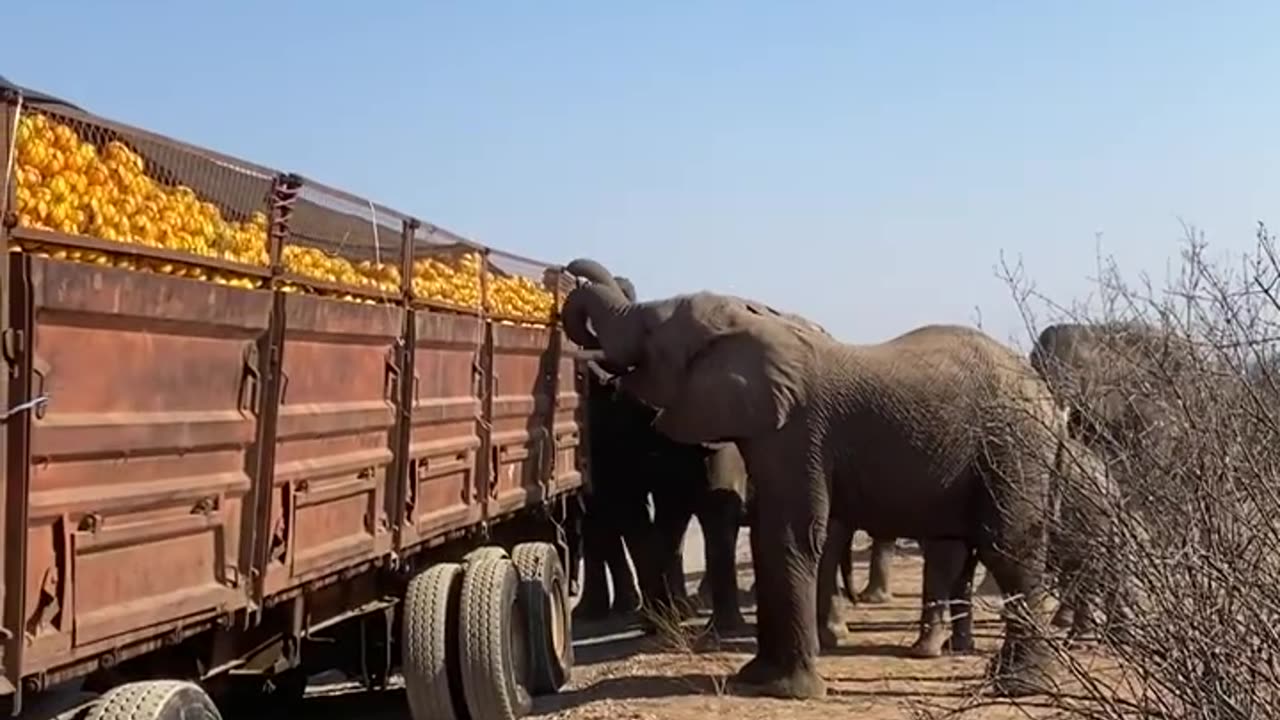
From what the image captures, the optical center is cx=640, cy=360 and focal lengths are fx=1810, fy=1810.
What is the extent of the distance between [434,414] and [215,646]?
255 centimetres

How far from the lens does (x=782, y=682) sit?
11.4m

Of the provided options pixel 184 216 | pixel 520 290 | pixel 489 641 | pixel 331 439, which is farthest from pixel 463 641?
pixel 184 216

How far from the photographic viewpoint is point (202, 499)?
5.65 metres

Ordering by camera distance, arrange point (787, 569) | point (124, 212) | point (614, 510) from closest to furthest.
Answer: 1. point (124, 212)
2. point (787, 569)
3. point (614, 510)

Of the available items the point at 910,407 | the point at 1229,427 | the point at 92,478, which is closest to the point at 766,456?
the point at 910,407

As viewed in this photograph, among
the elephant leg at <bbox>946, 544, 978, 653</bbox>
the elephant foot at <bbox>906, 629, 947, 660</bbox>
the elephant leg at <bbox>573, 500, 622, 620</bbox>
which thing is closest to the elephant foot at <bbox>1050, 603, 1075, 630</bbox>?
the elephant leg at <bbox>946, 544, 978, 653</bbox>

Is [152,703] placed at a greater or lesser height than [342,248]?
lesser

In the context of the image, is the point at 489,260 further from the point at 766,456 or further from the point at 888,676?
the point at 888,676

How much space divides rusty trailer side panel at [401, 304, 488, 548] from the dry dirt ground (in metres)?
1.48

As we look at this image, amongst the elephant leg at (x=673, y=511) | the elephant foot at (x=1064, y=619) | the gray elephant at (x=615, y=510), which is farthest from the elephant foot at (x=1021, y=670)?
the gray elephant at (x=615, y=510)

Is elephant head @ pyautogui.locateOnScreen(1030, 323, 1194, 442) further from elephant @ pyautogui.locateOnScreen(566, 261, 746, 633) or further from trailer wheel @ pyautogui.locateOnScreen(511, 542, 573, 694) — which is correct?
elephant @ pyautogui.locateOnScreen(566, 261, 746, 633)

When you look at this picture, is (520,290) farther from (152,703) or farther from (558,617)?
(152,703)

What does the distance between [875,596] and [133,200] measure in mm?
12538

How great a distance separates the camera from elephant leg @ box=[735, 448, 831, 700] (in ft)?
37.5
